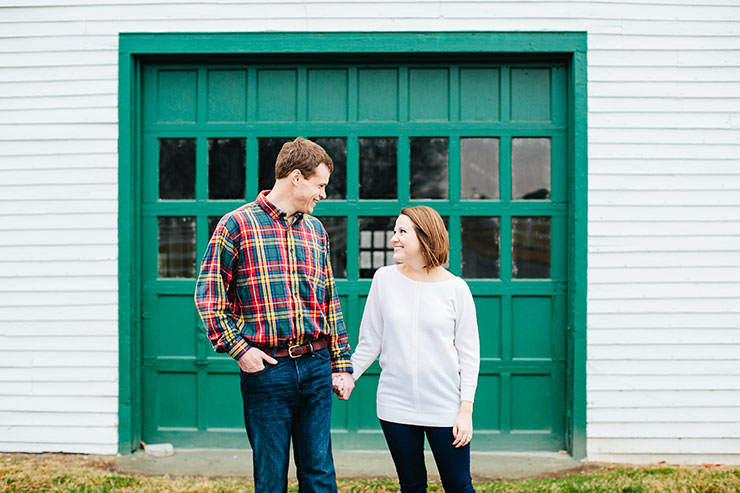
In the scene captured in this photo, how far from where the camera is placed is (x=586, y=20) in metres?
4.62

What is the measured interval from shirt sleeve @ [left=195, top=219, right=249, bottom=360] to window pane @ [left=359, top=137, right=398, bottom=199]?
2282 mm

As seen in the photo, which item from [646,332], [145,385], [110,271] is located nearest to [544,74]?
[646,332]

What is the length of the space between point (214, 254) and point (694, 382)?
378cm

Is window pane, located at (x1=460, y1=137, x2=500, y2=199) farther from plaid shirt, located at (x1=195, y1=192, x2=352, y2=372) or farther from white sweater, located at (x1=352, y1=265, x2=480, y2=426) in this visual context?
plaid shirt, located at (x1=195, y1=192, x2=352, y2=372)

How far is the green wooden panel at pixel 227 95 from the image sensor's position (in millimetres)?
4875

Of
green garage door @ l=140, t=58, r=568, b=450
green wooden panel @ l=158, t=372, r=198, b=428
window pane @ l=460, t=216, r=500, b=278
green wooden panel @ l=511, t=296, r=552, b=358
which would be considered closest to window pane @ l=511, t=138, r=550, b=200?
green garage door @ l=140, t=58, r=568, b=450

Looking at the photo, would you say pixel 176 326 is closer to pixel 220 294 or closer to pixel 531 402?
pixel 220 294

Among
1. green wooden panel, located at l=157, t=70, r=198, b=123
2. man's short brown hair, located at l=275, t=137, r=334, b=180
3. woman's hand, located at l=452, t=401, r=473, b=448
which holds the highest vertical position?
green wooden panel, located at l=157, t=70, r=198, b=123

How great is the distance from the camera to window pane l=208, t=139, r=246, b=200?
4.89 meters

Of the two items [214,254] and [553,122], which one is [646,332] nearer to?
[553,122]

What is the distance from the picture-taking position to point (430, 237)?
2691 millimetres

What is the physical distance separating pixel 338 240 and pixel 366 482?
5.91ft

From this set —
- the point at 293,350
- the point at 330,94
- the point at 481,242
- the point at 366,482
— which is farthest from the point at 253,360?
the point at 330,94

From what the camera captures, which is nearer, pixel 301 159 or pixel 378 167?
pixel 301 159
